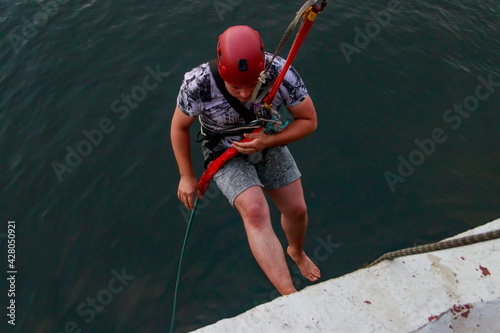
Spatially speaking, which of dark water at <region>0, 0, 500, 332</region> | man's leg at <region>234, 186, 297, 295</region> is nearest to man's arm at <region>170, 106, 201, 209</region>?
man's leg at <region>234, 186, 297, 295</region>

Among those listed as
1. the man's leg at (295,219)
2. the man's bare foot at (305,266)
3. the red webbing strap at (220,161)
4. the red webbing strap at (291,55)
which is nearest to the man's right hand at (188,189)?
the red webbing strap at (220,161)

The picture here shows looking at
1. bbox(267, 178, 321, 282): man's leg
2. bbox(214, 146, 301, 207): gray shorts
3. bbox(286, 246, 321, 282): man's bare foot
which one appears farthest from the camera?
bbox(286, 246, 321, 282): man's bare foot

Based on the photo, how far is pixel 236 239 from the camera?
5141 mm

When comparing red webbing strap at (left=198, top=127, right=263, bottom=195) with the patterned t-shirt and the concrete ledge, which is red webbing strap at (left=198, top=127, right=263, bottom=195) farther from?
the concrete ledge

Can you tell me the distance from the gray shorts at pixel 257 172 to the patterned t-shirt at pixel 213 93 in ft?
1.47

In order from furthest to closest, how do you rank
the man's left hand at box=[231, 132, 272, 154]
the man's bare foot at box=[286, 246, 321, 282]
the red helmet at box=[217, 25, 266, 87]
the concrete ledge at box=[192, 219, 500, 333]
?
the man's bare foot at box=[286, 246, 321, 282]
the man's left hand at box=[231, 132, 272, 154]
the red helmet at box=[217, 25, 266, 87]
the concrete ledge at box=[192, 219, 500, 333]

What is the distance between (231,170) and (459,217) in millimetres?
3315

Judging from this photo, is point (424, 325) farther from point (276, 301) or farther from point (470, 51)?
point (470, 51)

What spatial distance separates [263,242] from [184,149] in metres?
1.14

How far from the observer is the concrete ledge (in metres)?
2.55

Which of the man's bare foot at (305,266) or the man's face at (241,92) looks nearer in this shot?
the man's face at (241,92)

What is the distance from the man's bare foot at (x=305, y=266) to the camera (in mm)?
4758

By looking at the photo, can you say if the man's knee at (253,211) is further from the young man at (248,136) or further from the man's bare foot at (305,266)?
the man's bare foot at (305,266)

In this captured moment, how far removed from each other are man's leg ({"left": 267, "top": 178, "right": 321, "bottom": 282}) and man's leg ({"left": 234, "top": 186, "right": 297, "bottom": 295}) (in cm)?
59
